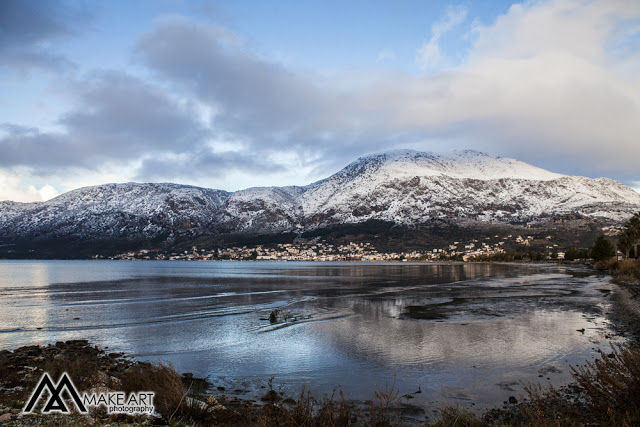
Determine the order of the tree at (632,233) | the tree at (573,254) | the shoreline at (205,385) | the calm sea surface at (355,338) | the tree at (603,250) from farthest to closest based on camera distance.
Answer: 1. the tree at (573,254)
2. the tree at (603,250)
3. the tree at (632,233)
4. the calm sea surface at (355,338)
5. the shoreline at (205,385)

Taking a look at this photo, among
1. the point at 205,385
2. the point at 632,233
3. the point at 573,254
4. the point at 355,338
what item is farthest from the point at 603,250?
the point at 205,385

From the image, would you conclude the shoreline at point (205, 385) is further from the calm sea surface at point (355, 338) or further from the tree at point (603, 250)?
the tree at point (603, 250)

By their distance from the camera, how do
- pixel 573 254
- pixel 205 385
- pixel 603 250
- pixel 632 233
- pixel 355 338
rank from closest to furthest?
1. pixel 205 385
2. pixel 355 338
3. pixel 632 233
4. pixel 603 250
5. pixel 573 254

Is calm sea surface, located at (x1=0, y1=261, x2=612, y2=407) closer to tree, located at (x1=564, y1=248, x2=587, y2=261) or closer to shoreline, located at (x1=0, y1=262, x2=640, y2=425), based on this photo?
shoreline, located at (x1=0, y1=262, x2=640, y2=425)

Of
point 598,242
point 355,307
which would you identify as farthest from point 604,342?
point 598,242

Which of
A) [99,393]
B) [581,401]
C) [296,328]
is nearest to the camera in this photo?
[99,393]

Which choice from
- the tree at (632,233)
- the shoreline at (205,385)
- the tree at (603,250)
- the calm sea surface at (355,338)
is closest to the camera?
the shoreline at (205,385)

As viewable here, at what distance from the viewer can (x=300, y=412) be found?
7.35 m

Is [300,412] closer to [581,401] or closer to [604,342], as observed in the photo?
[581,401]

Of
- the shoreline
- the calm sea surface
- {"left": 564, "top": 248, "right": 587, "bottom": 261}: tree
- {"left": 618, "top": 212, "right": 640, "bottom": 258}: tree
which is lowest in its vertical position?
{"left": 564, "top": 248, "right": 587, "bottom": 261}: tree

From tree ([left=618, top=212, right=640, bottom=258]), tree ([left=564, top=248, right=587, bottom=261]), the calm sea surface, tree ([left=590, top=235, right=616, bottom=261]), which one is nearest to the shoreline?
the calm sea surface

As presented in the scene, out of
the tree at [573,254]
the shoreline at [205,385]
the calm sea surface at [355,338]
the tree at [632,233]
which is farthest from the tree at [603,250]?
the shoreline at [205,385]

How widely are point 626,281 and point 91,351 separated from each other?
2441 inches

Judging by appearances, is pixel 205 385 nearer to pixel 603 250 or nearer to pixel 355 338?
pixel 355 338
